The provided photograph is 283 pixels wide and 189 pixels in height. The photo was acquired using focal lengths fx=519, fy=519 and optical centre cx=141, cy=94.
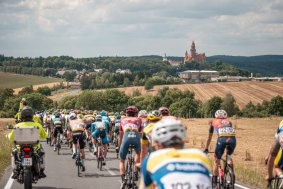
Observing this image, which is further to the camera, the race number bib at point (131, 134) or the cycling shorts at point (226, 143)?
the race number bib at point (131, 134)

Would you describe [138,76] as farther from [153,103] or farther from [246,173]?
[246,173]

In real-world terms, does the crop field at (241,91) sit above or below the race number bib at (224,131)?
below

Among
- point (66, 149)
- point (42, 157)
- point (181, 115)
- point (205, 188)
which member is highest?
point (205, 188)

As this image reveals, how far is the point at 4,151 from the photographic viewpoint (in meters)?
22.0

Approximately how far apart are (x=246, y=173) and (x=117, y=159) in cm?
656

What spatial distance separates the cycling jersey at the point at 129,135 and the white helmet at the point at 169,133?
6725 millimetres

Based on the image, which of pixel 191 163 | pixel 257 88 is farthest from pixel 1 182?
pixel 257 88

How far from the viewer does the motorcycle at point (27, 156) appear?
1100 cm

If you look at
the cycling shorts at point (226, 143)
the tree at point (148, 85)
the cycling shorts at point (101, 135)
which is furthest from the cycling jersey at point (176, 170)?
the tree at point (148, 85)

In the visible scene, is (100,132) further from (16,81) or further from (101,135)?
(16,81)

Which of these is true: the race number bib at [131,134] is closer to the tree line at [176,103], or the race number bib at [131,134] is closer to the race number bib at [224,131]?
the race number bib at [224,131]

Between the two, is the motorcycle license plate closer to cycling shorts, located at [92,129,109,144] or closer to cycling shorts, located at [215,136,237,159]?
cycling shorts, located at [215,136,237,159]

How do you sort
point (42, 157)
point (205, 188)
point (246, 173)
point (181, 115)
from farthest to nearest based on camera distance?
point (181, 115)
point (246, 173)
point (42, 157)
point (205, 188)

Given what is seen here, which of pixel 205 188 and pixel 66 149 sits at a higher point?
pixel 205 188
